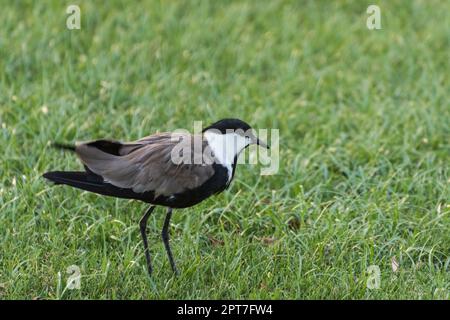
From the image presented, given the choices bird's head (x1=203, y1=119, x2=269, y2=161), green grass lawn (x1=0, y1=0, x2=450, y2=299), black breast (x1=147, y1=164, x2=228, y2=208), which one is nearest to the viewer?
black breast (x1=147, y1=164, x2=228, y2=208)

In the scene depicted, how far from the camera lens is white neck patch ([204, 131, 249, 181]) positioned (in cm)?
488

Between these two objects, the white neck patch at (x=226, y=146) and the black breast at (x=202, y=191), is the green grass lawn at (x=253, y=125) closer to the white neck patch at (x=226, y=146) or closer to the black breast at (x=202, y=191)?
the black breast at (x=202, y=191)

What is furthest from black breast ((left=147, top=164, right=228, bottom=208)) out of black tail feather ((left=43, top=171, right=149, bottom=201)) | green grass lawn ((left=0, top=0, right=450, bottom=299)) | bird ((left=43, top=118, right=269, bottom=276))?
green grass lawn ((left=0, top=0, right=450, bottom=299))

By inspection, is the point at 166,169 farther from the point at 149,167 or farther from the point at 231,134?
the point at 231,134

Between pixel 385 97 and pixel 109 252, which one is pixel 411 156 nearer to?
pixel 385 97

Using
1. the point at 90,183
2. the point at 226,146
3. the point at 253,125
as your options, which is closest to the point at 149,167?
the point at 90,183

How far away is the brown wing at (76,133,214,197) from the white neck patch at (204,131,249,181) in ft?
0.18

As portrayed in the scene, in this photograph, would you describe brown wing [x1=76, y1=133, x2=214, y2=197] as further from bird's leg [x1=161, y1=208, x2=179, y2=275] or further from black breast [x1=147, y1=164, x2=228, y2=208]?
bird's leg [x1=161, y1=208, x2=179, y2=275]

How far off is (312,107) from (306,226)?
5.78 ft

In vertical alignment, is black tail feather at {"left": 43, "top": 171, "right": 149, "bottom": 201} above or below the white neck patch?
below

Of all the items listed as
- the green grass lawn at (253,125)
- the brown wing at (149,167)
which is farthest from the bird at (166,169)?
the green grass lawn at (253,125)

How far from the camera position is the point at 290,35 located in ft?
26.8

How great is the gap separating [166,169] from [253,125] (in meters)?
1.93
